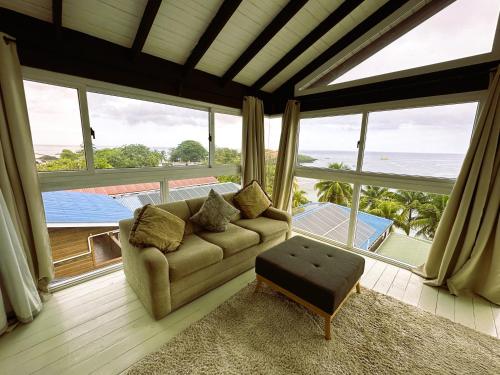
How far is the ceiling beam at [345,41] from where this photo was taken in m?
2.24

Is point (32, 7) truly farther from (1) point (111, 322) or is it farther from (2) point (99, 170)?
(1) point (111, 322)

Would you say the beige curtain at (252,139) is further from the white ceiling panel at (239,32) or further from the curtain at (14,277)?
the curtain at (14,277)

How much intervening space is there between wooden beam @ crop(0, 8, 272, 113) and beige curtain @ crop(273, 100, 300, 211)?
1275 mm

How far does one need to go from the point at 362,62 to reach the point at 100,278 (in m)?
4.15

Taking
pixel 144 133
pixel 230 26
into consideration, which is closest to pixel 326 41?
pixel 230 26

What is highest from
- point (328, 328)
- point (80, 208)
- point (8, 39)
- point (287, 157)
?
point (8, 39)

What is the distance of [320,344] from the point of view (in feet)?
5.14

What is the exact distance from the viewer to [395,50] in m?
2.44

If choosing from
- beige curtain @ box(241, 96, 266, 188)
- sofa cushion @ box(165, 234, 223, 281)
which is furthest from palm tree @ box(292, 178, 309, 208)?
sofa cushion @ box(165, 234, 223, 281)

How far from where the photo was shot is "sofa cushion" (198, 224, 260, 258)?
2195 mm

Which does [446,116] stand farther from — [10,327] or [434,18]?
[10,327]

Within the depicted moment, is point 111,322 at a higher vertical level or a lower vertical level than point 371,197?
lower

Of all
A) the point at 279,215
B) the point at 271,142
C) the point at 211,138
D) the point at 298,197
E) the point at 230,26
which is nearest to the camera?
the point at 230,26

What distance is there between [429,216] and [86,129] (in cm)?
432
